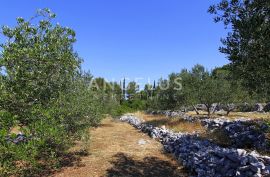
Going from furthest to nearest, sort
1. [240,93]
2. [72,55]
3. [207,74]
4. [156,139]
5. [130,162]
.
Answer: [240,93] < [207,74] < [156,139] < [130,162] < [72,55]

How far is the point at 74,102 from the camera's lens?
16562 mm

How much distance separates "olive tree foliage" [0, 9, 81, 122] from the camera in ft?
42.5

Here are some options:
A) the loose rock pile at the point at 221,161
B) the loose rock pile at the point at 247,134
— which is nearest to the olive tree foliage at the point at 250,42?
the loose rock pile at the point at 221,161

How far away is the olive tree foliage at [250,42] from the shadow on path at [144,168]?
6.04m

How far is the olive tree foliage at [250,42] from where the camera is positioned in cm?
991

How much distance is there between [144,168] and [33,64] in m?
7.69

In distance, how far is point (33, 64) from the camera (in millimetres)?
13625

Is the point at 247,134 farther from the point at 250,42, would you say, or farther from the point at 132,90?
the point at 132,90

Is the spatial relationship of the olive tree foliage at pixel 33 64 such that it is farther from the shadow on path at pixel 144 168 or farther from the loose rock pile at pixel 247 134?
the loose rock pile at pixel 247 134

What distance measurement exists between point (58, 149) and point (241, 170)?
10002 millimetres

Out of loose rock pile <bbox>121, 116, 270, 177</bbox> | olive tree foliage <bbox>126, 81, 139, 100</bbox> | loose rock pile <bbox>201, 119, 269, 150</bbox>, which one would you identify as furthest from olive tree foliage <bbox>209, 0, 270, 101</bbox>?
olive tree foliage <bbox>126, 81, 139, 100</bbox>

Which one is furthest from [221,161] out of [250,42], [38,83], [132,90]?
[132,90]

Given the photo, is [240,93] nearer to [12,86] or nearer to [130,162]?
[130,162]

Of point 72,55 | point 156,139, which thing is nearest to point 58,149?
point 72,55
